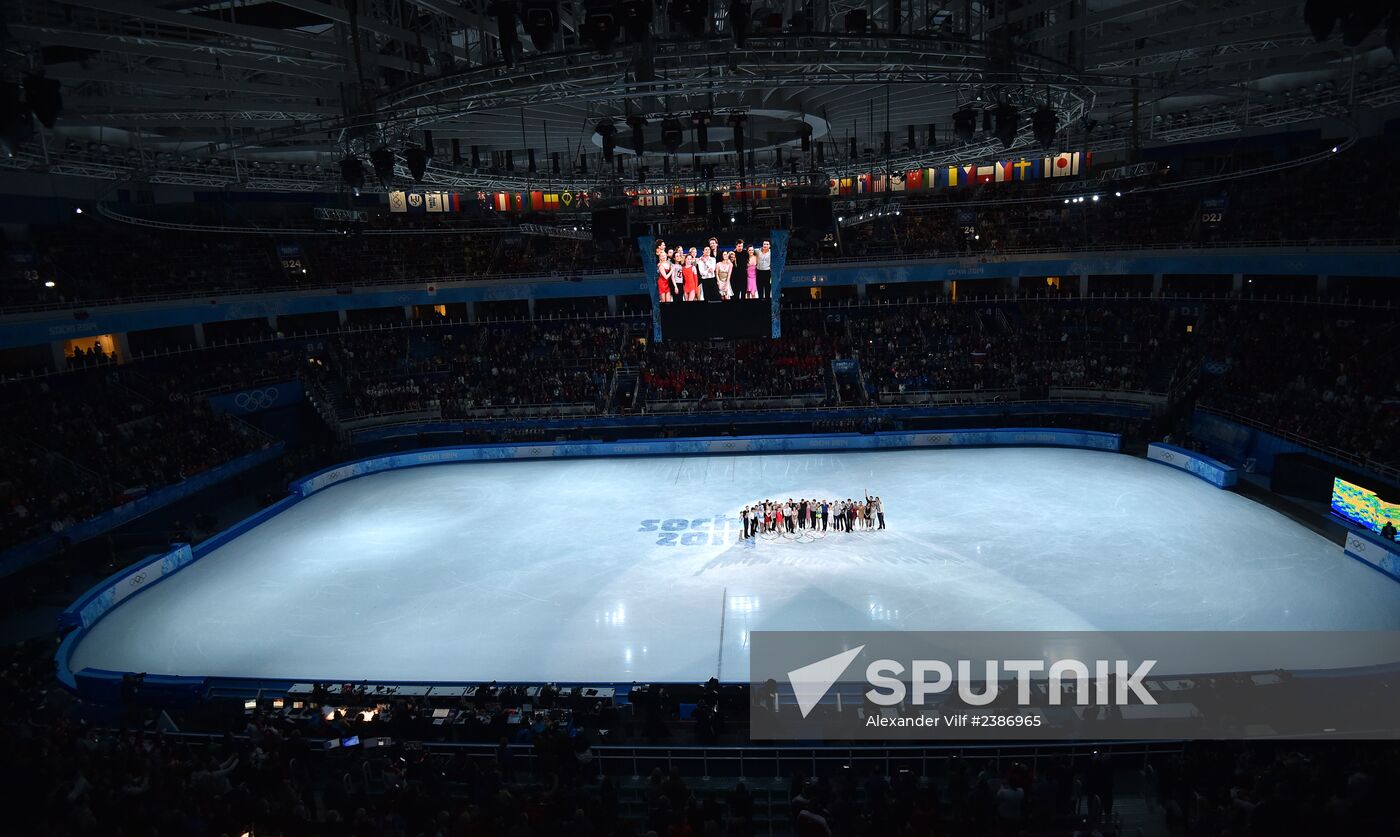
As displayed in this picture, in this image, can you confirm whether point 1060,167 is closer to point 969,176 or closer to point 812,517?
point 969,176

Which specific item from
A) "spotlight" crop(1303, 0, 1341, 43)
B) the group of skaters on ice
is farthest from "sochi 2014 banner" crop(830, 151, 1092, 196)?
"spotlight" crop(1303, 0, 1341, 43)

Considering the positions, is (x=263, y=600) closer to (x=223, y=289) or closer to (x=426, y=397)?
(x=426, y=397)

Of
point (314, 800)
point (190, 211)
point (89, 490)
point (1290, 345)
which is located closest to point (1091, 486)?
point (1290, 345)

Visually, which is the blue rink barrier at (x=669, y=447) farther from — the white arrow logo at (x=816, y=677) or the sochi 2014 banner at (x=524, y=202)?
the white arrow logo at (x=816, y=677)

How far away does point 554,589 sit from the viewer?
18.7m

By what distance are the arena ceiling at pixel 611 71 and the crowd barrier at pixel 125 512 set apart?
9.19 m

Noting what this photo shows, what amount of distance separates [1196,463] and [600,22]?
2411 cm

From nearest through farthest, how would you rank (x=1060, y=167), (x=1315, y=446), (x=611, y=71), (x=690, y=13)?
(x=690, y=13), (x=611, y=71), (x=1315, y=446), (x=1060, y=167)

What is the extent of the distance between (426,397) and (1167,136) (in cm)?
2965

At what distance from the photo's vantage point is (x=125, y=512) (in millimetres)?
22719

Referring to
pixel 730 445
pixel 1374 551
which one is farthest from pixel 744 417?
pixel 1374 551

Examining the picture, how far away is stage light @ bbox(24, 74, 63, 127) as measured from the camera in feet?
34.5

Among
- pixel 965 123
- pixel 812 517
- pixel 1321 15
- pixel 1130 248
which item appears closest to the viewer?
pixel 1321 15

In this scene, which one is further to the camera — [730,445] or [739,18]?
[730,445]
